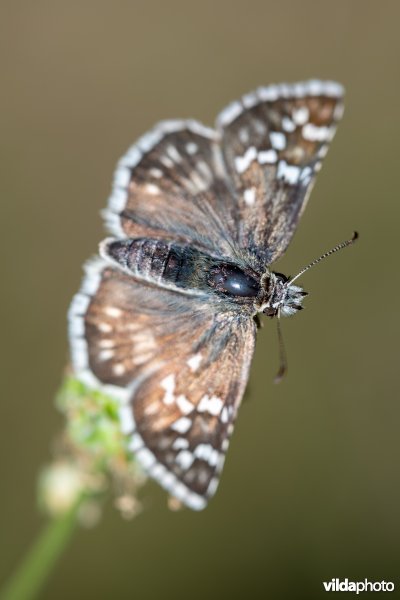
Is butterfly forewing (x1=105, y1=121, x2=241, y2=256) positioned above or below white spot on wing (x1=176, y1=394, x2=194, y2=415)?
above

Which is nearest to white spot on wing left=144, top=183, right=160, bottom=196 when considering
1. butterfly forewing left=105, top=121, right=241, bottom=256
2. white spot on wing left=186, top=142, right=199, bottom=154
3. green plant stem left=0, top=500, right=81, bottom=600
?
butterfly forewing left=105, top=121, right=241, bottom=256

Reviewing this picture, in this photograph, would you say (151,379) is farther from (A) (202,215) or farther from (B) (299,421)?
(B) (299,421)

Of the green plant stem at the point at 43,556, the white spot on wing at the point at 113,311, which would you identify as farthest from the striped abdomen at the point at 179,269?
the green plant stem at the point at 43,556

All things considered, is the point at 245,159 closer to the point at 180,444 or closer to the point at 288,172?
the point at 288,172

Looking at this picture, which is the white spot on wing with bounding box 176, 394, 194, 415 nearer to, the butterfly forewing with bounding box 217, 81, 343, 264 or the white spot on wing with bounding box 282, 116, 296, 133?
the butterfly forewing with bounding box 217, 81, 343, 264

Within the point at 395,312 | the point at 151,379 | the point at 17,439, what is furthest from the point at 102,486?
the point at 395,312

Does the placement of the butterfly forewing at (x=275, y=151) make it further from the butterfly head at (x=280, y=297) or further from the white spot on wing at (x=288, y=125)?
the butterfly head at (x=280, y=297)

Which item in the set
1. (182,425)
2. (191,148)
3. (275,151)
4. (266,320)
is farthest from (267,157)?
(266,320)
